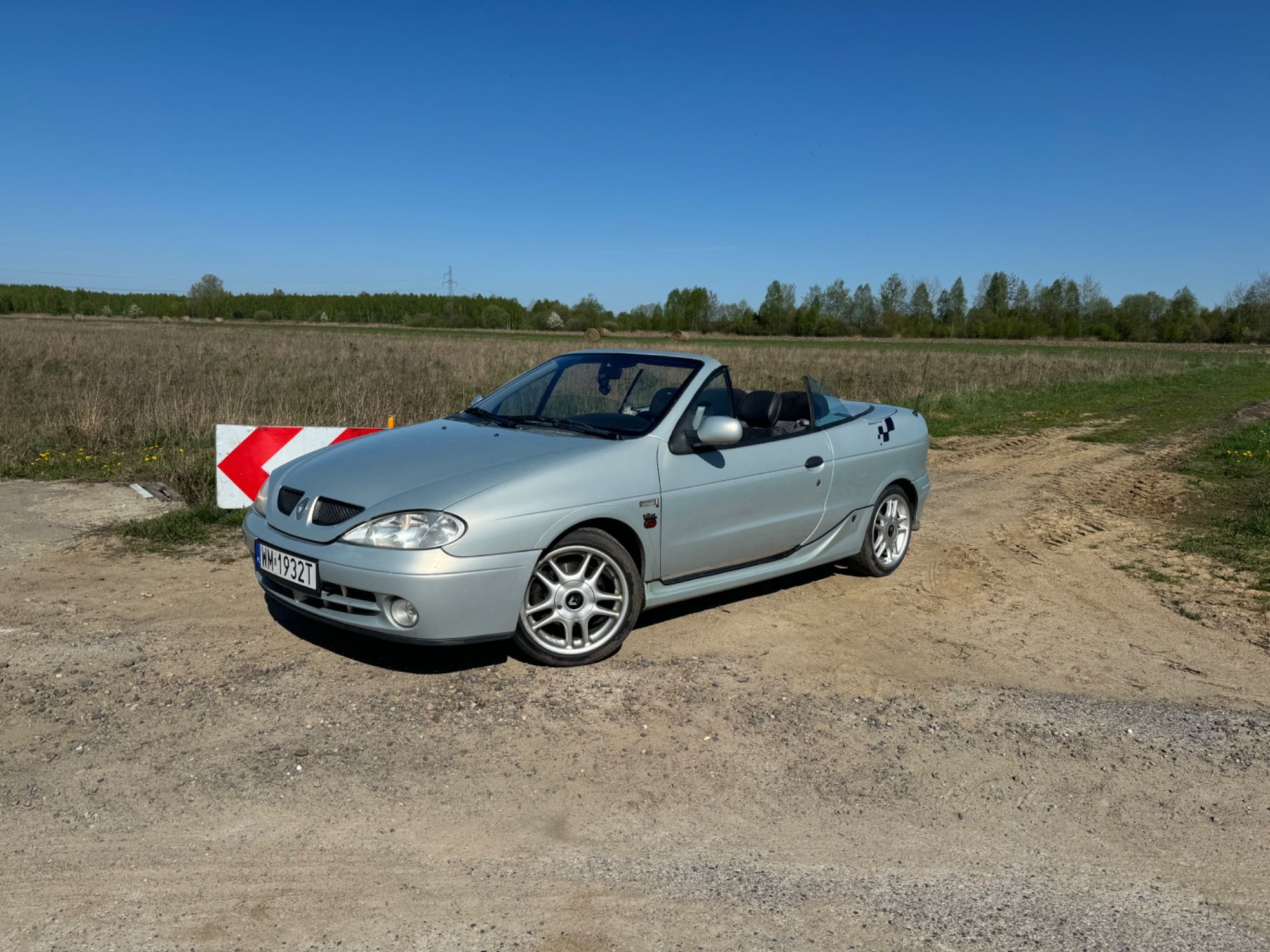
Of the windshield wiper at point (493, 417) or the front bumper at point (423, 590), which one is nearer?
the front bumper at point (423, 590)

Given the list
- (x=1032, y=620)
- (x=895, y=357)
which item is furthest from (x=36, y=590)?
(x=895, y=357)

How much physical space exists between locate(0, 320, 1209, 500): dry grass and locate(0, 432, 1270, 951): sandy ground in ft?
11.1

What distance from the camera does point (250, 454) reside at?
785 cm

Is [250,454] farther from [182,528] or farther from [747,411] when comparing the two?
[747,411]

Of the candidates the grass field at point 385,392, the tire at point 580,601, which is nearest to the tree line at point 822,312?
the grass field at point 385,392

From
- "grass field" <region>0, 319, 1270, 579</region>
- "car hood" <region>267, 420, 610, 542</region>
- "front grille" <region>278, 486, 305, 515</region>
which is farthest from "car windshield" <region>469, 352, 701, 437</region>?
"front grille" <region>278, 486, 305, 515</region>

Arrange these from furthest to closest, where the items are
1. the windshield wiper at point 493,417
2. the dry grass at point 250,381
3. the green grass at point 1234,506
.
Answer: the dry grass at point 250,381
the green grass at point 1234,506
the windshield wiper at point 493,417

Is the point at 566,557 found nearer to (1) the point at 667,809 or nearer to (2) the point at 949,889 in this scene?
(1) the point at 667,809

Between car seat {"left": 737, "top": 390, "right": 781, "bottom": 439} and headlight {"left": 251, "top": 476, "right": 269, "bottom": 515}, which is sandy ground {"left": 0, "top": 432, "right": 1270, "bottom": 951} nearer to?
headlight {"left": 251, "top": 476, "right": 269, "bottom": 515}

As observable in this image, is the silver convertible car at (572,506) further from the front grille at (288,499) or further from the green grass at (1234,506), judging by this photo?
the green grass at (1234,506)

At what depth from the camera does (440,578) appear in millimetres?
4305

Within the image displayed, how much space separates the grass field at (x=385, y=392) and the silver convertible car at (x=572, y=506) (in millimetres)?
1215

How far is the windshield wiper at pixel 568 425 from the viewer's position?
5.34 metres

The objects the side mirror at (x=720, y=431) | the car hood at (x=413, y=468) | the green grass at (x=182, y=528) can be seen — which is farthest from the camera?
the green grass at (x=182, y=528)
